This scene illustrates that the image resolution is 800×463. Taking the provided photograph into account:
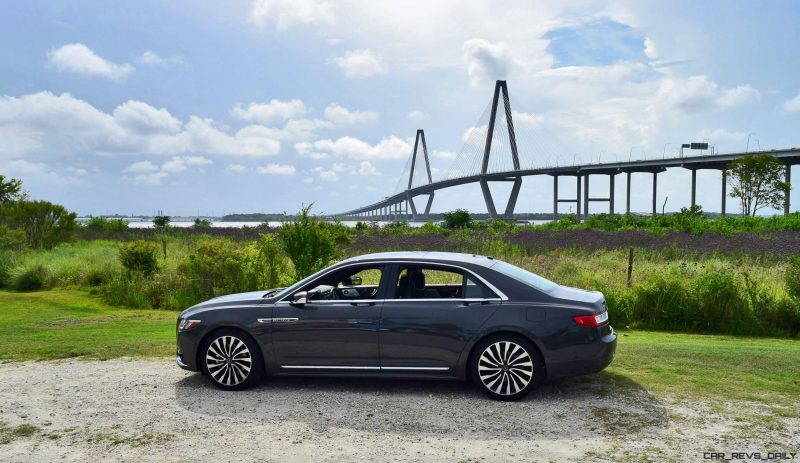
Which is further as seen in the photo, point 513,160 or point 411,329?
point 513,160

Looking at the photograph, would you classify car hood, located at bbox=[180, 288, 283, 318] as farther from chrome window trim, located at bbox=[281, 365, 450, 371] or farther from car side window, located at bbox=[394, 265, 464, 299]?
car side window, located at bbox=[394, 265, 464, 299]

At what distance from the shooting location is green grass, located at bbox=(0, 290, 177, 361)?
10344mm

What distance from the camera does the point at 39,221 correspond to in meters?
31.5

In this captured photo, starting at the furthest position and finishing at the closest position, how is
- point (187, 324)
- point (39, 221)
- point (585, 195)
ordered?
point (585, 195) < point (39, 221) < point (187, 324)

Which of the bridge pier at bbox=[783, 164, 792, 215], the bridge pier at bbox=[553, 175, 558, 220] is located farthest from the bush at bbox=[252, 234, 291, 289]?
the bridge pier at bbox=[553, 175, 558, 220]

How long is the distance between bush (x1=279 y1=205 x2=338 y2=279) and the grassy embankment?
3.14 metres

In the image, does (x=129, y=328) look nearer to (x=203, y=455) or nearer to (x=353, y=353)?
(x=353, y=353)

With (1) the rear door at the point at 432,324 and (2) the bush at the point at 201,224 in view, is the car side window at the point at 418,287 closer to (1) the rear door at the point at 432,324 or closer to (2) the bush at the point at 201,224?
(1) the rear door at the point at 432,324

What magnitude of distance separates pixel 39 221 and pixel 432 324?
29378 mm

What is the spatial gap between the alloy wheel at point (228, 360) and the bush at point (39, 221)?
2617 cm

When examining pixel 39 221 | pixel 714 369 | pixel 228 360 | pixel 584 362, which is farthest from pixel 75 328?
pixel 39 221

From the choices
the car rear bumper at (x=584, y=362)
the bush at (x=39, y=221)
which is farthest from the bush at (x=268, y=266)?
the bush at (x=39, y=221)

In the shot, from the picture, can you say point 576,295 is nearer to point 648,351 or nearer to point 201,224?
point 648,351

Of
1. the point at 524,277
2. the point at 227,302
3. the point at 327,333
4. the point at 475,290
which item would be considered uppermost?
the point at 524,277
